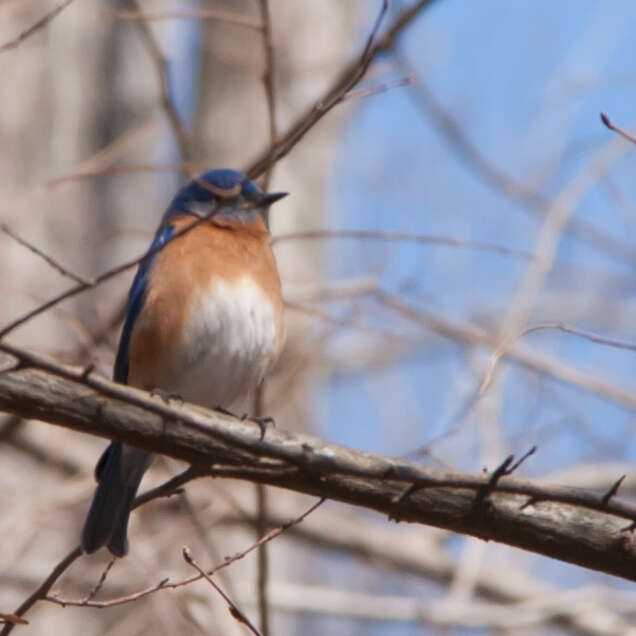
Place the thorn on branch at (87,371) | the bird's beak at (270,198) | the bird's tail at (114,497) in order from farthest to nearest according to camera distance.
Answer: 1. the bird's beak at (270,198)
2. the bird's tail at (114,497)
3. the thorn on branch at (87,371)

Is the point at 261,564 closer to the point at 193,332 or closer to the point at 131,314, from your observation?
the point at 193,332

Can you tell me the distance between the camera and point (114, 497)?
151 inches

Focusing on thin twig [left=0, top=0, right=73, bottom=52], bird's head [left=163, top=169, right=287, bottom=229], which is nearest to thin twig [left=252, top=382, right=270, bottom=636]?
bird's head [left=163, top=169, right=287, bottom=229]

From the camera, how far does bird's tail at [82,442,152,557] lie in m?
3.64

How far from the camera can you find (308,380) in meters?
6.81

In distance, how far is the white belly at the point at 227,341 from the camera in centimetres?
380

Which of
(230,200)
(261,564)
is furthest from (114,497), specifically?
(230,200)

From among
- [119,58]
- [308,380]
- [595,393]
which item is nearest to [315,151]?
[308,380]

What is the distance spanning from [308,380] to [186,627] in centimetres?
182

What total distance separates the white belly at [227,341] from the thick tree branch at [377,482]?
36.9 inches

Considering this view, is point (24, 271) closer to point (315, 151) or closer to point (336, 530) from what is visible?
point (315, 151)

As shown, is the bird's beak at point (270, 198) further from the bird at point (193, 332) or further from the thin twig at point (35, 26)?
the thin twig at point (35, 26)

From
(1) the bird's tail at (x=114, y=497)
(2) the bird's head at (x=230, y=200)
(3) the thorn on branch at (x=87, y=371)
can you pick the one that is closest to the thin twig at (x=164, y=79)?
(2) the bird's head at (x=230, y=200)

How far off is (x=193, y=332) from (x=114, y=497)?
0.60 metres
